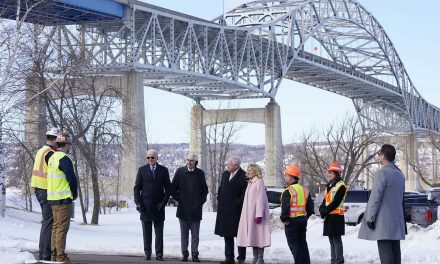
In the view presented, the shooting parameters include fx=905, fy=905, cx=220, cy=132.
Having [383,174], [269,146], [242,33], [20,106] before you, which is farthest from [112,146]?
[269,146]

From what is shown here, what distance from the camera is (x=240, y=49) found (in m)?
68.9

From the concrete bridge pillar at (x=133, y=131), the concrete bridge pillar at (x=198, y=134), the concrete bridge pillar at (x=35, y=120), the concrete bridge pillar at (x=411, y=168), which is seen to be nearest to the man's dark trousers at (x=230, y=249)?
the concrete bridge pillar at (x=35, y=120)

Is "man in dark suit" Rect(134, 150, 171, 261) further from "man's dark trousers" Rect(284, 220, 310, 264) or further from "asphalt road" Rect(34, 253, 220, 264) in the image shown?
"man's dark trousers" Rect(284, 220, 310, 264)

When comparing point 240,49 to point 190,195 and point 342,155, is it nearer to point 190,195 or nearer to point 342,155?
point 342,155

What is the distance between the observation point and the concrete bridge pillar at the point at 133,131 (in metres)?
46.5

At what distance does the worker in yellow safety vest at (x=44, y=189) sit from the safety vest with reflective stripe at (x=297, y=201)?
3642 millimetres

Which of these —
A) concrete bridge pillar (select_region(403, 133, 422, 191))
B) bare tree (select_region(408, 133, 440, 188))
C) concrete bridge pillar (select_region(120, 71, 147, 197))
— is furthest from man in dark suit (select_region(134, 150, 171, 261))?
concrete bridge pillar (select_region(403, 133, 422, 191))

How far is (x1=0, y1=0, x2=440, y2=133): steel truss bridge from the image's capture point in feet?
158

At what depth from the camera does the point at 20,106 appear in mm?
27328

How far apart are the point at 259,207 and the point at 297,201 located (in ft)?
2.66

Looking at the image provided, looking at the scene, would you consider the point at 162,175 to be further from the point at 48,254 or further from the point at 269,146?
the point at 269,146

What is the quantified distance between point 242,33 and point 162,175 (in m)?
52.9

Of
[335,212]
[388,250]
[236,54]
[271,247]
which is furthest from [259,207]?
[236,54]

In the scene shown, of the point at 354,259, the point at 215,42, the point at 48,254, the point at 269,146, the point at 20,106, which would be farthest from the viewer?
the point at 269,146
